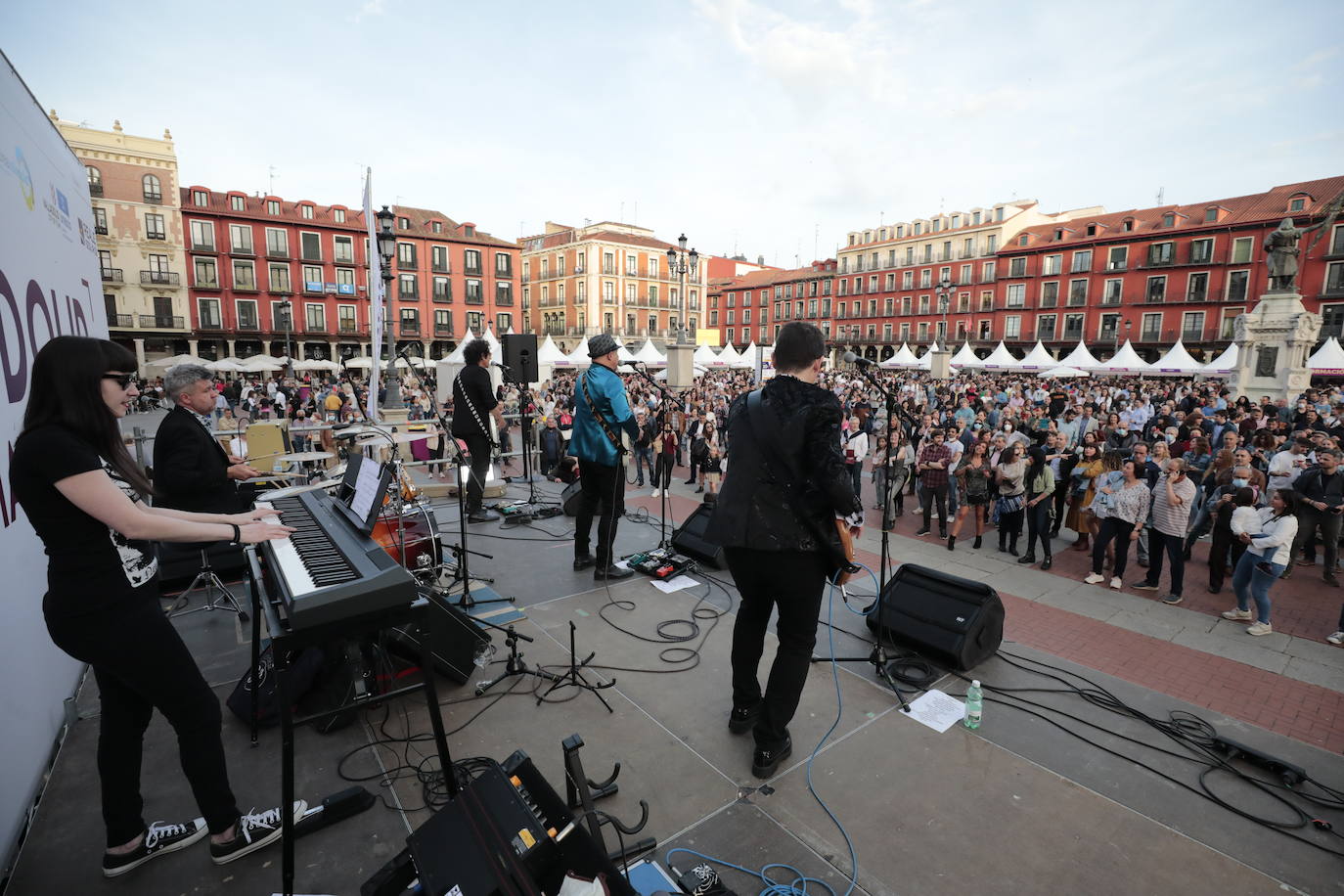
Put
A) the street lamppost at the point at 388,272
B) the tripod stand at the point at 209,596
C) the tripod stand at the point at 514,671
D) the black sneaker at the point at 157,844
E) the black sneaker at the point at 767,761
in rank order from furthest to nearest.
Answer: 1. the street lamppost at the point at 388,272
2. the tripod stand at the point at 209,596
3. the tripod stand at the point at 514,671
4. the black sneaker at the point at 767,761
5. the black sneaker at the point at 157,844

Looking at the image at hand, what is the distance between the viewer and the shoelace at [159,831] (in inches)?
96.0

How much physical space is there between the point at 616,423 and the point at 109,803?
142 inches

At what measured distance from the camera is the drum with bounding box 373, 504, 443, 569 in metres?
4.82

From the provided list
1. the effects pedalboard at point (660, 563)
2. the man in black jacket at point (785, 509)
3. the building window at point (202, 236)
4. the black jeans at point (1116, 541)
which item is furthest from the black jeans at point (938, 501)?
the building window at point (202, 236)

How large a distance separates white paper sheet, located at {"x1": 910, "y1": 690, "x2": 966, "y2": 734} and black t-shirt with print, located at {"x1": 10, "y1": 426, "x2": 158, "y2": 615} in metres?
3.71

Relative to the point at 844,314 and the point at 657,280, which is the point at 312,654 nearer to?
the point at 657,280

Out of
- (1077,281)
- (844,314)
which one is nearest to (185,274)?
(844,314)

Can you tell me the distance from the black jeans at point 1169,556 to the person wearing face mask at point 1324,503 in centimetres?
159

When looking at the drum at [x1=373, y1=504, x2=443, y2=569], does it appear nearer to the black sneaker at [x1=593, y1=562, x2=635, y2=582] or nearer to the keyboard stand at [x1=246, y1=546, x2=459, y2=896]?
the black sneaker at [x1=593, y1=562, x2=635, y2=582]

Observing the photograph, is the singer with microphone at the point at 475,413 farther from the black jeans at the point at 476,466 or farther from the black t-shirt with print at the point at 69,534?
the black t-shirt with print at the point at 69,534

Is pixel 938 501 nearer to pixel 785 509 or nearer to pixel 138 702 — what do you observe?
pixel 785 509

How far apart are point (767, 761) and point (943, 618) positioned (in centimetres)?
183

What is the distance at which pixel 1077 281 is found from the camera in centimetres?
4372

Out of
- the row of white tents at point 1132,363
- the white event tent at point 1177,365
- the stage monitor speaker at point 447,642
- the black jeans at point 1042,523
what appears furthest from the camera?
the white event tent at point 1177,365
